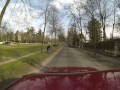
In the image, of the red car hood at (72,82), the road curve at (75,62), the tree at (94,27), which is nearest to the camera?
the red car hood at (72,82)

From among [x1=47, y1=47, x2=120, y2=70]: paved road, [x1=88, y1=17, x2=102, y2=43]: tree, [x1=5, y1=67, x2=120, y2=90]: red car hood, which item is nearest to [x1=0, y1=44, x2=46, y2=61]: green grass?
[x1=47, y1=47, x2=120, y2=70]: paved road

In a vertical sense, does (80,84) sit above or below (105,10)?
below

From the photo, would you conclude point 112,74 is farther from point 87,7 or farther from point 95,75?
point 87,7

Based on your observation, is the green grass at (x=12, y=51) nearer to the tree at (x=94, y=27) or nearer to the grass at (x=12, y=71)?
the grass at (x=12, y=71)

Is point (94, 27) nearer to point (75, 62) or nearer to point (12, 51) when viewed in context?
point (12, 51)

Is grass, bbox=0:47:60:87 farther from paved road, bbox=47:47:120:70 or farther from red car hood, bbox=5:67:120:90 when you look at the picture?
red car hood, bbox=5:67:120:90

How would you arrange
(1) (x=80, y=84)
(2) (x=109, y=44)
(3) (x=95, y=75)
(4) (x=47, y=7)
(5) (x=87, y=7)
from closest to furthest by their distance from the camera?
(1) (x=80, y=84) → (3) (x=95, y=75) → (4) (x=47, y=7) → (5) (x=87, y=7) → (2) (x=109, y=44)

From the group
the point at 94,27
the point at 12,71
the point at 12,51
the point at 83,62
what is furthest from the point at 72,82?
the point at 12,51

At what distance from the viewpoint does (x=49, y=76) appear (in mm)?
3383

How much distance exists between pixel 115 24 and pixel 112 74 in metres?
66.5

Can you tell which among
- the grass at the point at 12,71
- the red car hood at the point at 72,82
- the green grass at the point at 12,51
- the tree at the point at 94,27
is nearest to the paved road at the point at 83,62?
the grass at the point at 12,71

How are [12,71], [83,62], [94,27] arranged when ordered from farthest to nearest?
[94,27] < [83,62] < [12,71]

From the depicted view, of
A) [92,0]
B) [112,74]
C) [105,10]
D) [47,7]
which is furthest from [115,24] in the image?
[112,74]

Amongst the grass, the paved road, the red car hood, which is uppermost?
the red car hood
